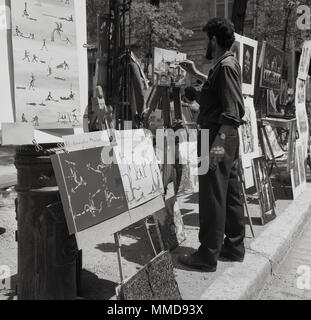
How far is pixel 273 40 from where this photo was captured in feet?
52.6

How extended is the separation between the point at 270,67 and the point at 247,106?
119cm

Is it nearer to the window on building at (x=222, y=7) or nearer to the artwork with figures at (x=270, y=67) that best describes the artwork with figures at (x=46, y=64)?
the artwork with figures at (x=270, y=67)

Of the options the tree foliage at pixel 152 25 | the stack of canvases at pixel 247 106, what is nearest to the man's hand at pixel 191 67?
the stack of canvases at pixel 247 106

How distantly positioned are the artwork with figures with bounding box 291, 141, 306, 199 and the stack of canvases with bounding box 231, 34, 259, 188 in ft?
4.58

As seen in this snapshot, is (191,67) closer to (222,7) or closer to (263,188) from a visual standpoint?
(263,188)

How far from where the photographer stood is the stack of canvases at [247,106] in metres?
5.03

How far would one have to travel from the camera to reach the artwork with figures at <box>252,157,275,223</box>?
522 cm

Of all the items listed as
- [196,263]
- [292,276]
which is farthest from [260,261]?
[196,263]

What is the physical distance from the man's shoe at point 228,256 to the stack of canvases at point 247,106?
123cm

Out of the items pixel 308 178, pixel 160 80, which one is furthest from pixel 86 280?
pixel 308 178

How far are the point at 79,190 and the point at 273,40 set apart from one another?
48.9 feet

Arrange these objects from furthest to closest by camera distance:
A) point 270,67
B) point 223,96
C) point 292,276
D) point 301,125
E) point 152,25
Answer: point 152,25, point 301,125, point 270,67, point 292,276, point 223,96

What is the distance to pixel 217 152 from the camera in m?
3.54

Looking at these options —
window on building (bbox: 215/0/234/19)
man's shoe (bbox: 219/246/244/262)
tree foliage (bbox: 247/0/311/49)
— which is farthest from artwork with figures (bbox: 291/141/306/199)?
window on building (bbox: 215/0/234/19)
